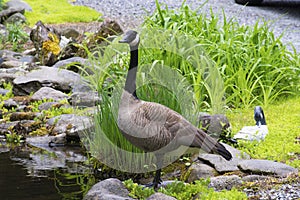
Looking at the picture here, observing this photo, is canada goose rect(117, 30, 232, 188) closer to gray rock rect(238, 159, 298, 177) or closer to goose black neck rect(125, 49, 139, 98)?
goose black neck rect(125, 49, 139, 98)

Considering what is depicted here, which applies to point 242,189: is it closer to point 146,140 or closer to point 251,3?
point 146,140

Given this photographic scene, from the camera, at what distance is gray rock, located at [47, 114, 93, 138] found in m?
7.98

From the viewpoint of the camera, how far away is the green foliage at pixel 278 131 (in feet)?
23.1

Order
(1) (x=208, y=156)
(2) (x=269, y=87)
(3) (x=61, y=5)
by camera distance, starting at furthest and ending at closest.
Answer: (3) (x=61, y=5), (2) (x=269, y=87), (1) (x=208, y=156)

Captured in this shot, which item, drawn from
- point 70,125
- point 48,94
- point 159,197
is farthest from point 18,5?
point 159,197

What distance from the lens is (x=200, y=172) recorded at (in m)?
6.43

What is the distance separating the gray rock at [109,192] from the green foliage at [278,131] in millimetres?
1911

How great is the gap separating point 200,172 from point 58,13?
42.5ft

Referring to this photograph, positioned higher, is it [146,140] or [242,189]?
[146,140]

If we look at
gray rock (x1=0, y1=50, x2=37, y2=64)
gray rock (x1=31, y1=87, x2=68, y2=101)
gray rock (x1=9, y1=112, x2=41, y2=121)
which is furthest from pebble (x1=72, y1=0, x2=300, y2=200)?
gray rock (x1=9, y1=112, x2=41, y2=121)

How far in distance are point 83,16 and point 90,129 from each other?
10648 millimetres

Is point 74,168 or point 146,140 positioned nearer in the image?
point 146,140

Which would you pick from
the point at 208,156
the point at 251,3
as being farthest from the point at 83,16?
the point at 208,156

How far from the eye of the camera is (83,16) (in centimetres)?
1783
